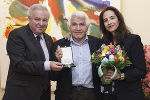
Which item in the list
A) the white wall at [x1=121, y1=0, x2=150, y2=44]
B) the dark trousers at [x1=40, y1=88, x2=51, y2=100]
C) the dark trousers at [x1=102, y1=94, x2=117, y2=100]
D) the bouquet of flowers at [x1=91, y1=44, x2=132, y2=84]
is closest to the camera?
the bouquet of flowers at [x1=91, y1=44, x2=132, y2=84]

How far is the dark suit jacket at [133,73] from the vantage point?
6.41ft

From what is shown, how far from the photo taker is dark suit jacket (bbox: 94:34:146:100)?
1953 millimetres

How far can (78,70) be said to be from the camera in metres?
2.13

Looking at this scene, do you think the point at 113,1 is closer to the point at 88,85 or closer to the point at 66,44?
the point at 66,44

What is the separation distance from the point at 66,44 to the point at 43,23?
1.07 feet

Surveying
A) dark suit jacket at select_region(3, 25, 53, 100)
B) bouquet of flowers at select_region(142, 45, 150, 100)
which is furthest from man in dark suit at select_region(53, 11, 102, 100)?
bouquet of flowers at select_region(142, 45, 150, 100)

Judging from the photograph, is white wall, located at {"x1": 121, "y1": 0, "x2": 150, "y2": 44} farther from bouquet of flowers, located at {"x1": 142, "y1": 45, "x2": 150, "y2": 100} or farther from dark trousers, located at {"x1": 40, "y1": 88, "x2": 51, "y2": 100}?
dark trousers, located at {"x1": 40, "y1": 88, "x2": 51, "y2": 100}

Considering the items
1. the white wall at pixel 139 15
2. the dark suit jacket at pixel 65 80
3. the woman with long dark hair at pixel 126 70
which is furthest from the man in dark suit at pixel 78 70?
the white wall at pixel 139 15

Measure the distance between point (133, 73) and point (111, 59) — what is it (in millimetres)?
290

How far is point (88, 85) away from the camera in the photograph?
2145mm

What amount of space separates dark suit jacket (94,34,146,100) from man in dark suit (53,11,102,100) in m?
0.30

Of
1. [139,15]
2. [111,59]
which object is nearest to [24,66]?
[111,59]

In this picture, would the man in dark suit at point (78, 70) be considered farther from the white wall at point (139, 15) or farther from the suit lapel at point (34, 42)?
the white wall at point (139, 15)

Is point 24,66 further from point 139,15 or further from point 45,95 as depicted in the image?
point 139,15
